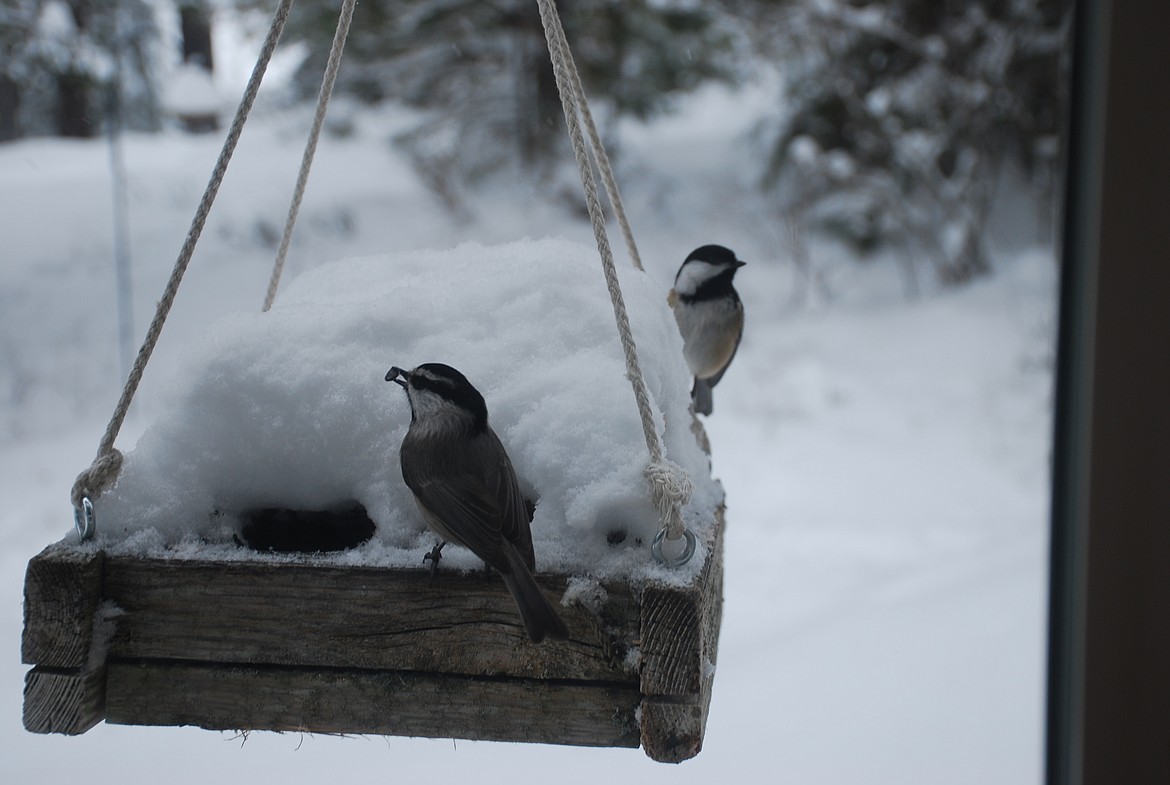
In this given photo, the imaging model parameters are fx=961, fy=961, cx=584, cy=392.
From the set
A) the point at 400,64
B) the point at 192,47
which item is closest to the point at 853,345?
the point at 400,64

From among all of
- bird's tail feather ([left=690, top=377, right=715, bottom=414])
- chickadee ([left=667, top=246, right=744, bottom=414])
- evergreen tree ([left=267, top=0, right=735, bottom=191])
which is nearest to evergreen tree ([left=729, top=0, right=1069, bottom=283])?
evergreen tree ([left=267, top=0, right=735, bottom=191])

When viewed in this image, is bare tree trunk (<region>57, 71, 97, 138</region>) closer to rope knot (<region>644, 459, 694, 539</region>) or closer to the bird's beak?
the bird's beak

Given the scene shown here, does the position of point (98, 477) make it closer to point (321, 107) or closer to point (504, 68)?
point (321, 107)

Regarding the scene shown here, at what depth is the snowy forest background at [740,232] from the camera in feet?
8.61

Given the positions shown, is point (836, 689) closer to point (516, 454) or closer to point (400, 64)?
point (516, 454)

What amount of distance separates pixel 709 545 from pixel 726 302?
1.82 feet

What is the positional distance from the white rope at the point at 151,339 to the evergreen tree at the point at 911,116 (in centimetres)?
496

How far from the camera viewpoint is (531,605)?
796mm

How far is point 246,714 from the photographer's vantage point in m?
0.89

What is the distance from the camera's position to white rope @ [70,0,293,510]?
2.92ft

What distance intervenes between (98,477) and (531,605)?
17.1 inches

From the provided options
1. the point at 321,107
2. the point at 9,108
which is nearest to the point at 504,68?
the point at 9,108

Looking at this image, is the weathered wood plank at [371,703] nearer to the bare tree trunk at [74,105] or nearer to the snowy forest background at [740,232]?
the snowy forest background at [740,232]

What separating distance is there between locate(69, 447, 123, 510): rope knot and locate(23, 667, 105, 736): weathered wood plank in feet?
0.50
